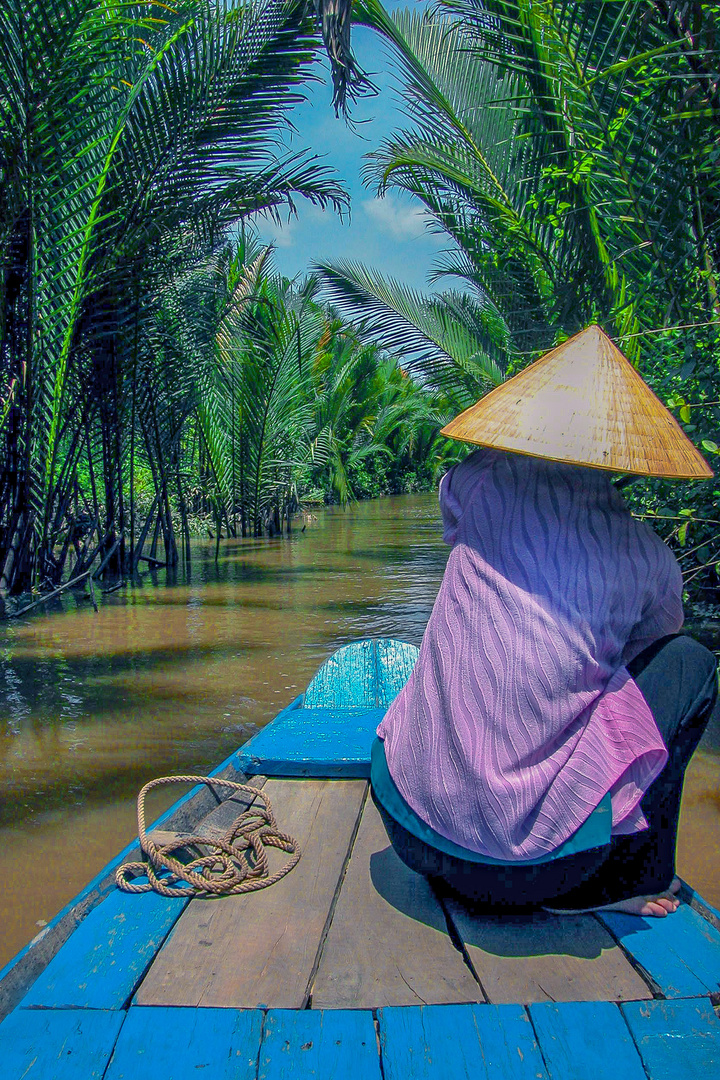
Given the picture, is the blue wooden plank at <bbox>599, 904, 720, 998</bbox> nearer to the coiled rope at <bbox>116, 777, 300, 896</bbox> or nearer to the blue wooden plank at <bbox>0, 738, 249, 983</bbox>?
the coiled rope at <bbox>116, 777, 300, 896</bbox>

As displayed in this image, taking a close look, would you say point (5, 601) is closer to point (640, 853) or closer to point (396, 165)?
point (396, 165)

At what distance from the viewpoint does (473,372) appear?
475 inches

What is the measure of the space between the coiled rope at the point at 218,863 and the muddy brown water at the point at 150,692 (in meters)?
0.81

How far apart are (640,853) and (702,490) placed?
2.81 m

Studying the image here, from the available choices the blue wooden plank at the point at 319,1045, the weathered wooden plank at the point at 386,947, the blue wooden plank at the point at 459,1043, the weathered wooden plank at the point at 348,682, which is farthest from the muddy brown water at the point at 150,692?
the blue wooden plank at the point at 459,1043

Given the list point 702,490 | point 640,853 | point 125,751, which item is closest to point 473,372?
point 702,490

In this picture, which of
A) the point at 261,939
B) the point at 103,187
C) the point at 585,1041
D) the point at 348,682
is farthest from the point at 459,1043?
the point at 103,187

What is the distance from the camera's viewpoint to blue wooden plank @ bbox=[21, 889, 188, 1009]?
5.15 feet

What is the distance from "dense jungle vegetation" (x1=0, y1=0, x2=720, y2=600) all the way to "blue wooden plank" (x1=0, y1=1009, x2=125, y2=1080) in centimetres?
299

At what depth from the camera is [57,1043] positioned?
1441mm

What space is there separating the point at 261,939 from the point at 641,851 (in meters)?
0.79

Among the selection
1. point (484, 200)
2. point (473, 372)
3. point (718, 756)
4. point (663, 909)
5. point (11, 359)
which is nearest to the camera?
point (663, 909)

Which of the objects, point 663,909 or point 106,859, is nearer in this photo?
point 663,909

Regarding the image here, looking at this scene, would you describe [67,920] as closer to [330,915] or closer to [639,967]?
[330,915]
